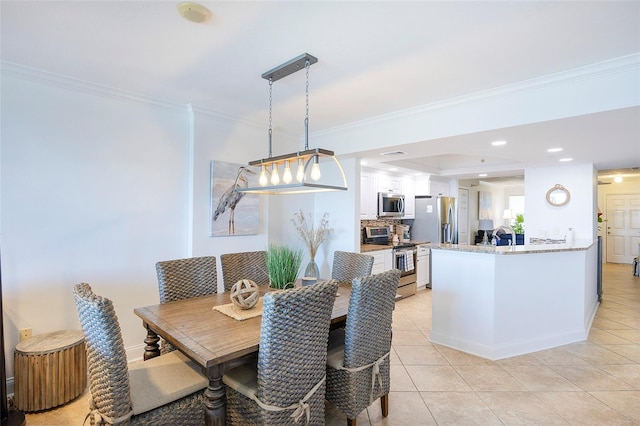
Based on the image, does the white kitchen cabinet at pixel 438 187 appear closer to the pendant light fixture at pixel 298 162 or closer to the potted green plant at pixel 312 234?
the potted green plant at pixel 312 234

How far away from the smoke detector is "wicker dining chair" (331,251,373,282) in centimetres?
217

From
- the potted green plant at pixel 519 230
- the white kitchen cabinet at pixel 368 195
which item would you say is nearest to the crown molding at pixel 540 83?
the white kitchen cabinet at pixel 368 195

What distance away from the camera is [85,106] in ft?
9.07

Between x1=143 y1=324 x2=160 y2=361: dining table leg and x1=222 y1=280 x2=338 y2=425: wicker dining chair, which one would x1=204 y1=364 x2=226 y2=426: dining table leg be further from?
x1=143 y1=324 x2=160 y2=361: dining table leg

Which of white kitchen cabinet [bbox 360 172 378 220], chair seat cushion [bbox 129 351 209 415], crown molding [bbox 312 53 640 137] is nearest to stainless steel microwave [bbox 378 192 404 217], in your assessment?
white kitchen cabinet [bbox 360 172 378 220]

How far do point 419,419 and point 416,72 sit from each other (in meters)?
2.45

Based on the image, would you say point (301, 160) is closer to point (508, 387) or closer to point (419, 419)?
point (419, 419)

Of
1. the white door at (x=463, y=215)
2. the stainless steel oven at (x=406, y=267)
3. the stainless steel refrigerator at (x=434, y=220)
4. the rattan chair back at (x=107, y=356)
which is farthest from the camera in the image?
the white door at (x=463, y=215)

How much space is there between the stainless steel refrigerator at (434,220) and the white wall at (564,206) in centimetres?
132

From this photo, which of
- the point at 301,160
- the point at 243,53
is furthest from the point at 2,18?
the point at 301,160

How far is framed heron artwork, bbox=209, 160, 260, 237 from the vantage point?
3480 millimetres

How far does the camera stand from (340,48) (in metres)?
2.09

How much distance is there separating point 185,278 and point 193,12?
6.02ft

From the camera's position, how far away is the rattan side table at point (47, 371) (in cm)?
220
